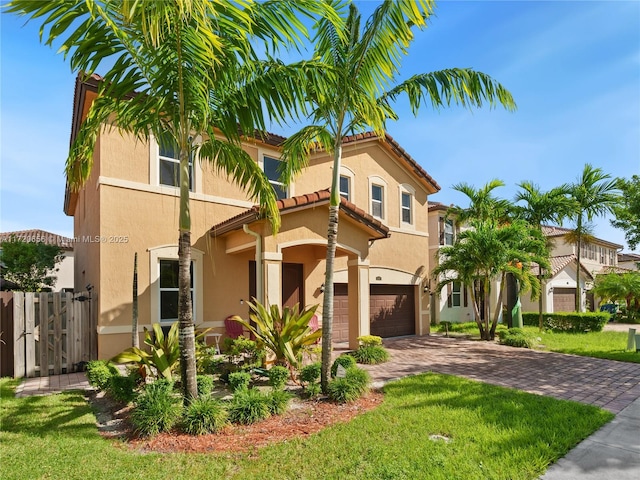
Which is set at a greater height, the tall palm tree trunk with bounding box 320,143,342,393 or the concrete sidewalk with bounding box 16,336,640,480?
the tall palm tree trunk with bounding box 320,143,342,393

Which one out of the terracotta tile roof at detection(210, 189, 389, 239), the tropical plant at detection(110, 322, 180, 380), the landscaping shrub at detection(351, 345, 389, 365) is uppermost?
the terracotta tile roof at detection(210, 189, 389, 239)

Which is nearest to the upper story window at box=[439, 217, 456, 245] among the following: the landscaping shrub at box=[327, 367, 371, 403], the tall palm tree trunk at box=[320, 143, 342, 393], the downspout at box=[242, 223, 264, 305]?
the downspout at box=[242, 223, 264, 305]

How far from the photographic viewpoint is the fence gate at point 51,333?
9.26 meters

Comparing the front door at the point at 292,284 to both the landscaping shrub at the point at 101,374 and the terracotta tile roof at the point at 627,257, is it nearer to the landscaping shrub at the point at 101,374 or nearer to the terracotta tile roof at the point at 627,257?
the landscaping shrub at the point at 101,374

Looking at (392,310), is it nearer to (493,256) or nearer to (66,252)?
(493,256)

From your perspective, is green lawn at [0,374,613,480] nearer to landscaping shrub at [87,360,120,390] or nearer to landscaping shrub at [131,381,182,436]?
landscaping shrub at [131,381,182,436]

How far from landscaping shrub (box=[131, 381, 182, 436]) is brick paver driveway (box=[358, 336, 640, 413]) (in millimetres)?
4597

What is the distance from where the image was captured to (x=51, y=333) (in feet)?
31.8

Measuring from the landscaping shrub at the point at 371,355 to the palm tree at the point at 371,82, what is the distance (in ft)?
11.1

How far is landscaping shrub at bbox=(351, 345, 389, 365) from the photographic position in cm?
1045

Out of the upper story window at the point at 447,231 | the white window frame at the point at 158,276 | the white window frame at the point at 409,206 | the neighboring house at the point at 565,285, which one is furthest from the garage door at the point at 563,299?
the white window frame at the point at 158,276

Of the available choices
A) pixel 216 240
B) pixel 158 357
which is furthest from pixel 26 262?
pixel 158 357

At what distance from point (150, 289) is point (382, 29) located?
885 centimetres

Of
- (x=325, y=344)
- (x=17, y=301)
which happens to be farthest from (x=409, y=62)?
(x=17, y=301)
